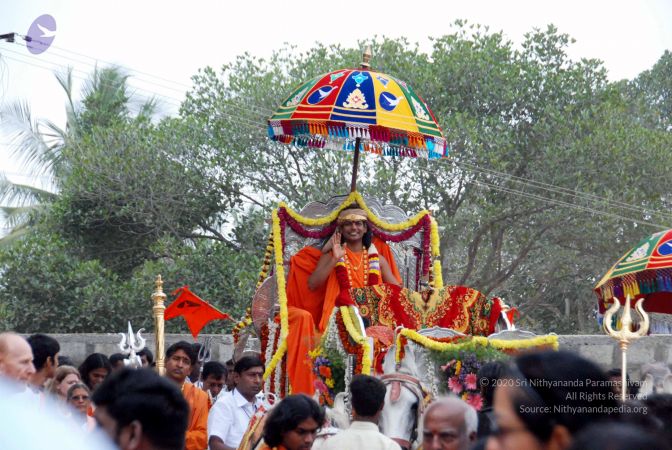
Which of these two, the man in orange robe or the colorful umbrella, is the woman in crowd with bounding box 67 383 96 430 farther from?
the colorful umbrella

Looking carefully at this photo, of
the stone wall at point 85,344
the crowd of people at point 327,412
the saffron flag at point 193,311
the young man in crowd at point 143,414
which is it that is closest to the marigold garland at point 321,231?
the crowd of people at point 327,412

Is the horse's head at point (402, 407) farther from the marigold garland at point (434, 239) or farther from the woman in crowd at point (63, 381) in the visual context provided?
the marigold garland at point (434, 239)

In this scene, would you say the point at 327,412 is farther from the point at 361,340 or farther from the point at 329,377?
the point at 329,377

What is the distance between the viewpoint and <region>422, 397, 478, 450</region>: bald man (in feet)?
15.2

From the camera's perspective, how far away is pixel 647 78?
3719 cm

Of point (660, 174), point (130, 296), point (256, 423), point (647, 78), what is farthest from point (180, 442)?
point (647, 78)

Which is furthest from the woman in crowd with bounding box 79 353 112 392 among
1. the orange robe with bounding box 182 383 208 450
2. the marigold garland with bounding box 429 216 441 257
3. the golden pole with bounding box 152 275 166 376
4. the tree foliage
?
the tree foliage

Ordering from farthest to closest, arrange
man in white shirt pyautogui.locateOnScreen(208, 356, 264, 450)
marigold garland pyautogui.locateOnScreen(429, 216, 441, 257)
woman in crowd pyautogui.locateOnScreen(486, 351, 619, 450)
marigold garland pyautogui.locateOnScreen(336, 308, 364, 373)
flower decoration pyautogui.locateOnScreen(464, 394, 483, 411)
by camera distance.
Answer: marigold garland pyautogui.locateOnScreen(429, 216, 441, 257), marigold garland pyautogui.locateOnScreen(336, 308, 364, 373), man in white shirt pyautogui.locateOnScreen(208, 356, 264, 450), flower decoration pyautogui.locateOnScreen(464, 394, 483, 411), woman in crowd pyautogui.locateOnScreen(486, 351, 619, 450)

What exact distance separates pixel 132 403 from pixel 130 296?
54.9 ft

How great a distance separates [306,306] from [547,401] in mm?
7921

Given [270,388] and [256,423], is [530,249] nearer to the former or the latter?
[270,388]

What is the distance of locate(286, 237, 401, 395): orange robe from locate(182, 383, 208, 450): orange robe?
149 centimetres

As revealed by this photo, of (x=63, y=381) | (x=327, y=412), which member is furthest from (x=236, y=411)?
(x=63, y=381)

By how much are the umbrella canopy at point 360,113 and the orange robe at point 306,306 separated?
1.21 metres
